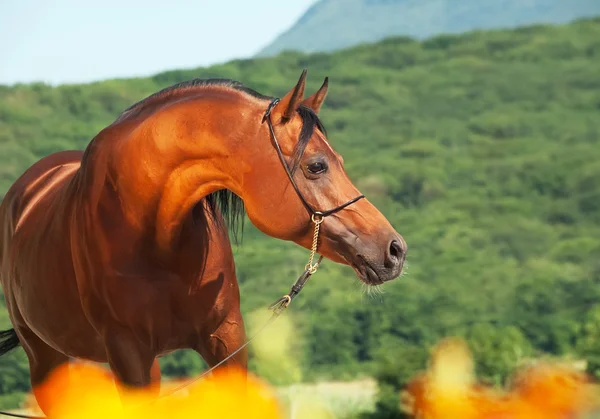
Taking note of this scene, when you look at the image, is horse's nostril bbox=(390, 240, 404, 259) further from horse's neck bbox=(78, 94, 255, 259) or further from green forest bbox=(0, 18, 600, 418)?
green forest bbox=(0, 18, 600, 418)

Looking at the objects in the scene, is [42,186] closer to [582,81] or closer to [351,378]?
[351,378]

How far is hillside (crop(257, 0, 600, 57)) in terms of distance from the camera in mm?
72188

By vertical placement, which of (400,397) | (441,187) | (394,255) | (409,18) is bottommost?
(441,187)

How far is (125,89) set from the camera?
1186 inches

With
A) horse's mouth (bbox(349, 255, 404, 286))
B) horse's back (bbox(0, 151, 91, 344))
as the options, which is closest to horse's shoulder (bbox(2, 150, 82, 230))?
horse's back (bbox(0, 151, 91, 344))

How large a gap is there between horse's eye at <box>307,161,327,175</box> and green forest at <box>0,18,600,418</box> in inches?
157

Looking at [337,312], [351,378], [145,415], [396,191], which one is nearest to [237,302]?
[145,415]

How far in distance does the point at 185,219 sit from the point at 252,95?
0.55 meters

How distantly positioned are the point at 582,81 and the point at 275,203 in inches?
1353

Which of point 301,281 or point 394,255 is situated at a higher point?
point 394,255

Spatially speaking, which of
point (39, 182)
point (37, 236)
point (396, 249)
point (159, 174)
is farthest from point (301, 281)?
point (39, 182)

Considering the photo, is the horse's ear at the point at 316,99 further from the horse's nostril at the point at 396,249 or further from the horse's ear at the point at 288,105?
the horse's nostril at the point at 396,249

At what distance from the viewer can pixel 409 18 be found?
77938mm

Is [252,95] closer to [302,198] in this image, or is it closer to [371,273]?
[302,198]
